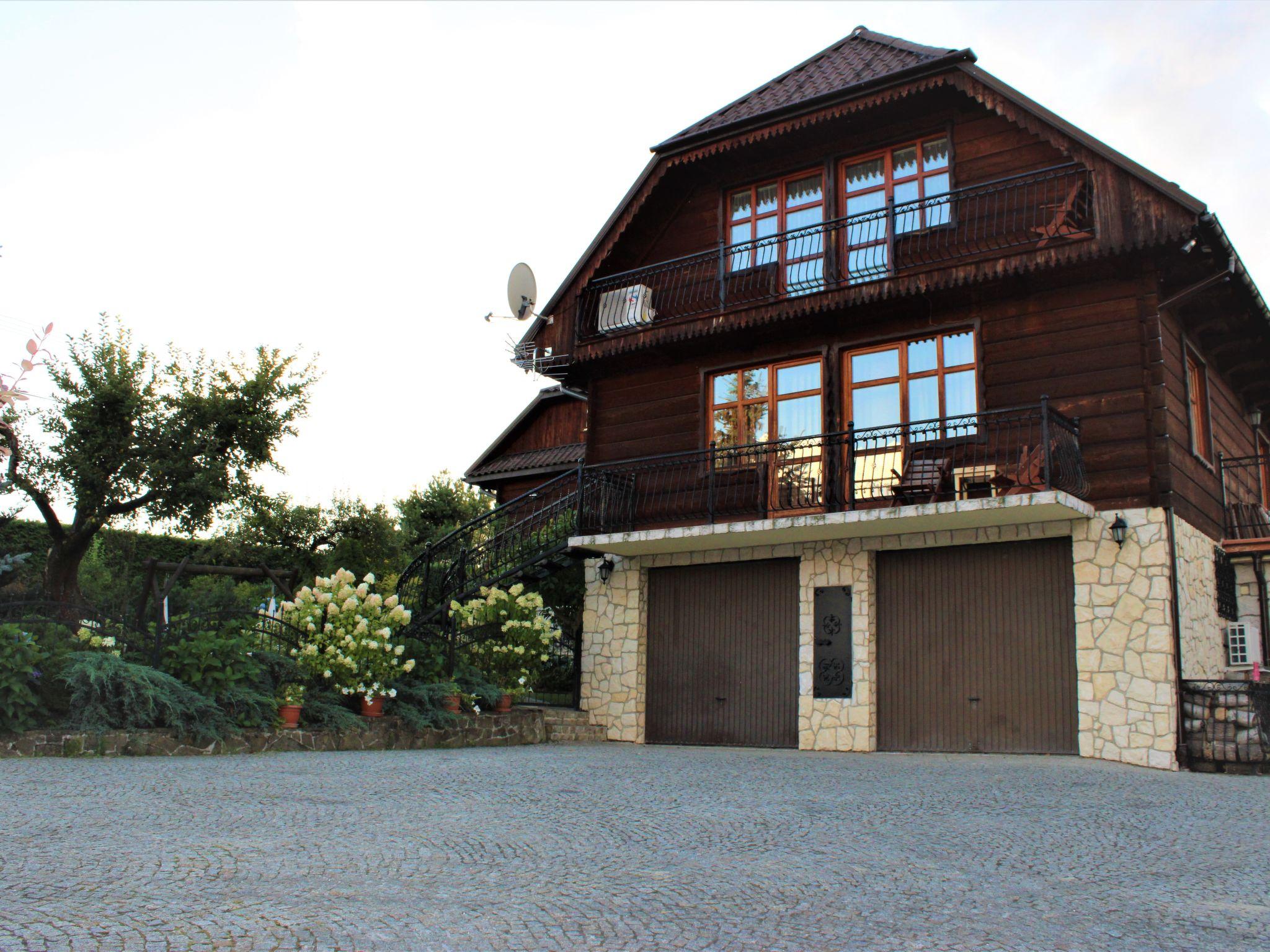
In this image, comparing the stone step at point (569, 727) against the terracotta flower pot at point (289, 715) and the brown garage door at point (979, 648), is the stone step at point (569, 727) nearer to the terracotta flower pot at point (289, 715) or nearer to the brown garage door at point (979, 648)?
the terracotta flower pot at point (289, 715)

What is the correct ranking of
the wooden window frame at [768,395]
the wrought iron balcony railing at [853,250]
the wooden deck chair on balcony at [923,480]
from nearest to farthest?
the wooden deck chair on balcony at [923,480] → the wrought iron balcony railing at [853,250] → the wooden window frame at [768,395]

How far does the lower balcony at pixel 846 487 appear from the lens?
38.7 ft

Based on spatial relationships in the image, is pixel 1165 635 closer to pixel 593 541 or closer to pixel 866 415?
pixel 866 415

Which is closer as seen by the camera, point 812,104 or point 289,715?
point 289,715

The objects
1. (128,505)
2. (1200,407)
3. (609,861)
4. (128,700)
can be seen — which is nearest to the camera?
(609,861)

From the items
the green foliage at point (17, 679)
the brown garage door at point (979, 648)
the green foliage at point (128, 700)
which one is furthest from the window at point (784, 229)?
A: the green foliage at point (17, 679)

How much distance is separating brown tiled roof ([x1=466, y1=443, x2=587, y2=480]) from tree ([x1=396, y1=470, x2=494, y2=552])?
144 inches

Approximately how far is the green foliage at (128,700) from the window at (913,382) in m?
8.18

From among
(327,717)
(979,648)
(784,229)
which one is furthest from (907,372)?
(327,717)

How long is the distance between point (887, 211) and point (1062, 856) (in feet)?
31.4

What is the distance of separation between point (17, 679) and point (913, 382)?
1036 cm

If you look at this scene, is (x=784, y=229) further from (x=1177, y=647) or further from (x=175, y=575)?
(x=175, y=575)

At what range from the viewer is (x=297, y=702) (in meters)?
11.4

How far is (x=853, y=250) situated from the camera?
14352 millimetres
